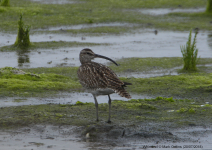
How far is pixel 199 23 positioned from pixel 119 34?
6.28m

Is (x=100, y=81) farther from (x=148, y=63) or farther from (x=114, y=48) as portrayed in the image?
(x=114, y=48)

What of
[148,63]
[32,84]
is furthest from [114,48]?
[32,84]

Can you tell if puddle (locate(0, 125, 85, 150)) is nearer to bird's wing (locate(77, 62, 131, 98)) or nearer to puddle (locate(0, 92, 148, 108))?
bird's wing (locate(77, 62, 131, 98))

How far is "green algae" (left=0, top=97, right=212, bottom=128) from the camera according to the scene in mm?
7488

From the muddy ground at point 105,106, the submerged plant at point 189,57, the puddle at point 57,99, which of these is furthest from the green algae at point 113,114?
the submerged plant at point 189,57

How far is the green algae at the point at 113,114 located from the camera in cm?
749

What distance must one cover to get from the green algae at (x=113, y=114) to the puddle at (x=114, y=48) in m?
5.57

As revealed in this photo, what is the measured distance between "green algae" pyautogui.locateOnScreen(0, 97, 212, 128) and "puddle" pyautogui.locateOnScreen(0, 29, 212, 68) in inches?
219

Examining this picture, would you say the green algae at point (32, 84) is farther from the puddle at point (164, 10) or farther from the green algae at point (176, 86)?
the puddle at point (164, 10)

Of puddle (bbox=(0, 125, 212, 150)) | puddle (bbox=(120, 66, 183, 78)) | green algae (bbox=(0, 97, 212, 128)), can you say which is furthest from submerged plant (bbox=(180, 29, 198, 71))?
puddle (bbox=(0, 125, 212, 150))

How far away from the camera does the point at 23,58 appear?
1487cm

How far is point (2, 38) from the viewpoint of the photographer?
18422mm

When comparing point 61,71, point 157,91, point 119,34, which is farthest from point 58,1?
point 157,91

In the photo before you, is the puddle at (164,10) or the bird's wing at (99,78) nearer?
the bird's wing at (99,78)
